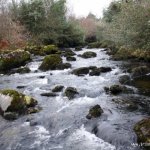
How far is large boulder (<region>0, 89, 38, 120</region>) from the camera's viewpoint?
12.1 m

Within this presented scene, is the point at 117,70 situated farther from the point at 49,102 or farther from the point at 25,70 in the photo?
the point at 49,102

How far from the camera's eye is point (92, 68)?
20594 millimetres

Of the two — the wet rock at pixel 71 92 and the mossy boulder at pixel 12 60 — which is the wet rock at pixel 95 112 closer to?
the wet rock at pixel 71 92

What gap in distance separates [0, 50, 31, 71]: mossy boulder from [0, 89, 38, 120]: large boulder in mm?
10366

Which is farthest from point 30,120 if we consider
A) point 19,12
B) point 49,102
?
point 19,12

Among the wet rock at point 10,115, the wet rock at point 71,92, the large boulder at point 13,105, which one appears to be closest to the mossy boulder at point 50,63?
the wet rock at point 71,92

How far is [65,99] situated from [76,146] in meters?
4.81

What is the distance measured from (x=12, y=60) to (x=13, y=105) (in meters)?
11.5

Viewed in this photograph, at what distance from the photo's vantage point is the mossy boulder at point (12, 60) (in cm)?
2308

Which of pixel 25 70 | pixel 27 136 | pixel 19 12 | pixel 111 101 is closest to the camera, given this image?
pixel 27 136

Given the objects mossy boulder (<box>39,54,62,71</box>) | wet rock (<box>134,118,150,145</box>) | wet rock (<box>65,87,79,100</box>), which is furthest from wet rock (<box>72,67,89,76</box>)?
wet rock (<box>134,118,150,145</box>)

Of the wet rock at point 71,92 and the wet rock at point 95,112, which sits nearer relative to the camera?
the wet rock at point 95,112

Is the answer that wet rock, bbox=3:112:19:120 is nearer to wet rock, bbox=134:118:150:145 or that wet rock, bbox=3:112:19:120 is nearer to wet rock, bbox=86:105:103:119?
wet rock, bbox=86:105:103:119

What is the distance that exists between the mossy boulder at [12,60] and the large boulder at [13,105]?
34.0 feet
